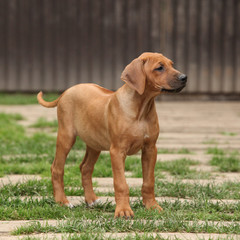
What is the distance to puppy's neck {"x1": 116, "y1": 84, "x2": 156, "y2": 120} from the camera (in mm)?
3324

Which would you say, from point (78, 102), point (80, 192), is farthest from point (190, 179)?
point (78, 102)

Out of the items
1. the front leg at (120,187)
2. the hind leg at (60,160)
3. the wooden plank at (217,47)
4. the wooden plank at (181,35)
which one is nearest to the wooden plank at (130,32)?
the wooden plank at (181,35)

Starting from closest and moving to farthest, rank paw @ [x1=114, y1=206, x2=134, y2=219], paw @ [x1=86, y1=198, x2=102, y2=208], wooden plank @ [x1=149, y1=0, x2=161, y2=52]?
paw @ [x1=114, y1=206, x2=134, y2=219]
paw @ [x1=86, y1=198, x2=102, y2=208]
wooden plank @ [x1=149, y1=0, x2=161, y2=52]

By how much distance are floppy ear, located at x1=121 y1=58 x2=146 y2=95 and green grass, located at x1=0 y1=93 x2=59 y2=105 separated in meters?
6.36

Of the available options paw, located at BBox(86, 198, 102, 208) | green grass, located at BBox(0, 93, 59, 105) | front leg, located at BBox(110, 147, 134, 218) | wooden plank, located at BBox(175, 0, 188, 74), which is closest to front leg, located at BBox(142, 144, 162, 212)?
front leg, located at BBox(110, 147, 134, 218)

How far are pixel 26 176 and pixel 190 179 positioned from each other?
152 cm

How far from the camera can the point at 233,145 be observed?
6.01m

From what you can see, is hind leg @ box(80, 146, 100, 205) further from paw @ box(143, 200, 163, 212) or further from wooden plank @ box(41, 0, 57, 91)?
wooden plank @ box(41, 0, 57, 91)

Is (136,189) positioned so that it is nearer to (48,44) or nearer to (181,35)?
(181,35)

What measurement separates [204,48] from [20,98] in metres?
4.12

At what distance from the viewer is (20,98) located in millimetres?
10227

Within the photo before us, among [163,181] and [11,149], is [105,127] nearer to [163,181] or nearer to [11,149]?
[163,181]

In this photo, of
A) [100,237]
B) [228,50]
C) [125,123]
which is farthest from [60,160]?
[228,50]

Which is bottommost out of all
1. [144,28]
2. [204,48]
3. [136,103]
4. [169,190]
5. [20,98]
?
[20,98]
